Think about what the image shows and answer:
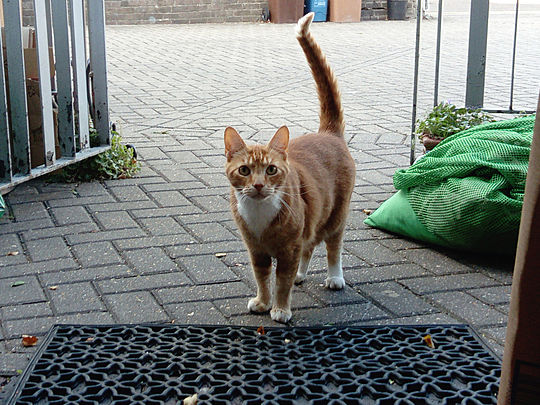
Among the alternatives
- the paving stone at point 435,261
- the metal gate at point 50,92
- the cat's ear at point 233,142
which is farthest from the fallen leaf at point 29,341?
the paving stone at point 435,261

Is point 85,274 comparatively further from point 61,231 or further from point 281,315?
point 281,315

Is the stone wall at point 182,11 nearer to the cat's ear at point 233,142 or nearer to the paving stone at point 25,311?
the paving stone at point 25,311

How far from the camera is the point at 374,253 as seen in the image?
3.95m

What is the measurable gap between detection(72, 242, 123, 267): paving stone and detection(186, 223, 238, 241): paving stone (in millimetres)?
522

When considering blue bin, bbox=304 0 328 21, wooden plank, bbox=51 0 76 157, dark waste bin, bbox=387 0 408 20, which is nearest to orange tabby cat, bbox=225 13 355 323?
wooden plank, bbox=51 0 76 157

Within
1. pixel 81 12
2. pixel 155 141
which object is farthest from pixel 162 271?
pixel 155 141

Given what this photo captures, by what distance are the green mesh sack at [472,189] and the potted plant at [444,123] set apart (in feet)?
2.53

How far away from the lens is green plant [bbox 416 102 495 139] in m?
5.08

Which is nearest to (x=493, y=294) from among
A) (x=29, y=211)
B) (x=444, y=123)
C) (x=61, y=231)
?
(x=444, y=123)

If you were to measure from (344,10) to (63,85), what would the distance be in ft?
44.0

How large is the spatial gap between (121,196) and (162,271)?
137 centimetres

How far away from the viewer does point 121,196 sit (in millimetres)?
4895

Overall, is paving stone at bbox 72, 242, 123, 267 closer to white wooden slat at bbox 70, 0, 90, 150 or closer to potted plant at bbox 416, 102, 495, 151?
white wooden slat at bbox 70, 0, 90, 150

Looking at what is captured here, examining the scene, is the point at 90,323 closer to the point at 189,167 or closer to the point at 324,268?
the point at 324,268
